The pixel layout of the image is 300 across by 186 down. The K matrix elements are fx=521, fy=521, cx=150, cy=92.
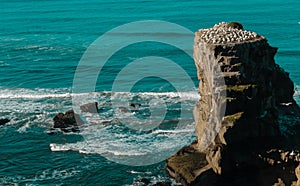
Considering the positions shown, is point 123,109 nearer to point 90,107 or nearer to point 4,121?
point 90,107

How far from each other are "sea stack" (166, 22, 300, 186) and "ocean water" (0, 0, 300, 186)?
7.79 metres

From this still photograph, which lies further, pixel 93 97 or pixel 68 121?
pixel 93 97

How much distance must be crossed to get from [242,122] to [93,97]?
3857cm

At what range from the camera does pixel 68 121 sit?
70.3 metres

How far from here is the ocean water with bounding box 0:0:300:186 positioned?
57.4m

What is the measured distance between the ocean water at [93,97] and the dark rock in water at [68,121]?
150 cm

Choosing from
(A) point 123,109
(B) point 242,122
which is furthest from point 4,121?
(B) point 242,122

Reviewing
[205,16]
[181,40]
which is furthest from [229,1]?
[181,40]

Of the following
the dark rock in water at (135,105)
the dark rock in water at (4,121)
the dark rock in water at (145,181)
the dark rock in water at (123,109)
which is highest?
the dark rock in water at (135,105)

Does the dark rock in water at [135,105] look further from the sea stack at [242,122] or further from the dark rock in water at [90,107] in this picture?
the sea stack at [242,122]

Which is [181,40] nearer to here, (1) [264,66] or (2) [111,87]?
(2) [111,87]

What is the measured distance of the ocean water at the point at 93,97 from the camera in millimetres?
57375

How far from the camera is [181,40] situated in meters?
122

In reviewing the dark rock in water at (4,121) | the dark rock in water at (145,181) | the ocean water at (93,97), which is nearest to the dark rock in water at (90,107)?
the ocean water at (93,97)
